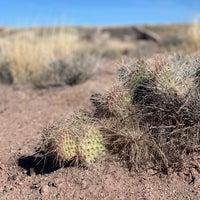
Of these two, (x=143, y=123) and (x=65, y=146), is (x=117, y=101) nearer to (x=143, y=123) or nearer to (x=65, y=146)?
(x=143, y=123)

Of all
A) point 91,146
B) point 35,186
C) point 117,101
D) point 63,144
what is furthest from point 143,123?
point 35,186

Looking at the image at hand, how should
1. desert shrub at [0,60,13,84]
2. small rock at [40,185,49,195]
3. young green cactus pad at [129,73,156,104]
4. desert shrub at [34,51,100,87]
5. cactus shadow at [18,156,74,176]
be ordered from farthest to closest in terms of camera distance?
desert shrub at [0,60,13,84] < desert shrub at [34,51,100,87] < young green cactus pad at [129,73,156,104] < cactus shadow at [18,156,74,176] < small rock at [40,185,49,195]

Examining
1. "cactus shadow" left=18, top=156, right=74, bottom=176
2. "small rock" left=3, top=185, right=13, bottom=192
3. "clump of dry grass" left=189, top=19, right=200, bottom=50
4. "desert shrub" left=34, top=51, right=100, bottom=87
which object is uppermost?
"clump of dry grass" left=189, top=19, right=200, bottom=50

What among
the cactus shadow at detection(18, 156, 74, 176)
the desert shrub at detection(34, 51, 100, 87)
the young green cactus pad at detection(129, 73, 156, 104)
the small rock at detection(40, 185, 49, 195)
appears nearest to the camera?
the small rock at detection(40, 185, 49, 195)

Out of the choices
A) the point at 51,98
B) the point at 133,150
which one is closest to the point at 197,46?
the point at 51,98

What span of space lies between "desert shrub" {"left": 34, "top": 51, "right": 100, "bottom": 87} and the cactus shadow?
5.61m

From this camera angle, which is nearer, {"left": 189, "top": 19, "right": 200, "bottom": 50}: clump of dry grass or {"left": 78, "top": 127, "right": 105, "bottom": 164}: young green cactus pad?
{"left": 78, "top": 127, "right": 105, "bottom": 164}: young green cactus pad

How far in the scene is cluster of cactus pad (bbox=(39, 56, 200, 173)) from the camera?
486 centimetres

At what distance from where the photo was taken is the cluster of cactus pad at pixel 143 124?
486 cm

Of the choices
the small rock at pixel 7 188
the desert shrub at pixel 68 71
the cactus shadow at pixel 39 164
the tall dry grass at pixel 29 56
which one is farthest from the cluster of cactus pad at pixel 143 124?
the tall dry grass at pixel 29 56

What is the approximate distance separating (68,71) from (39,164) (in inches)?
235

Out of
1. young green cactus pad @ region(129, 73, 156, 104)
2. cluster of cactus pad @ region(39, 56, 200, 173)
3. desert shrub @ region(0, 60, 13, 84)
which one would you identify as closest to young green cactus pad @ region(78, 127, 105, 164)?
cluster of cactus pad @ region(39, 56, 200, 173)

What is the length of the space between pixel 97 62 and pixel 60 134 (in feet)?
24.3

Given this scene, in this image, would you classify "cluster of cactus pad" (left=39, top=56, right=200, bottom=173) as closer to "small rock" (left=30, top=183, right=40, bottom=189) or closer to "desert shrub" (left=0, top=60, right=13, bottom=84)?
"small rock" (left=30, top=183, right=40, bottom=189)
